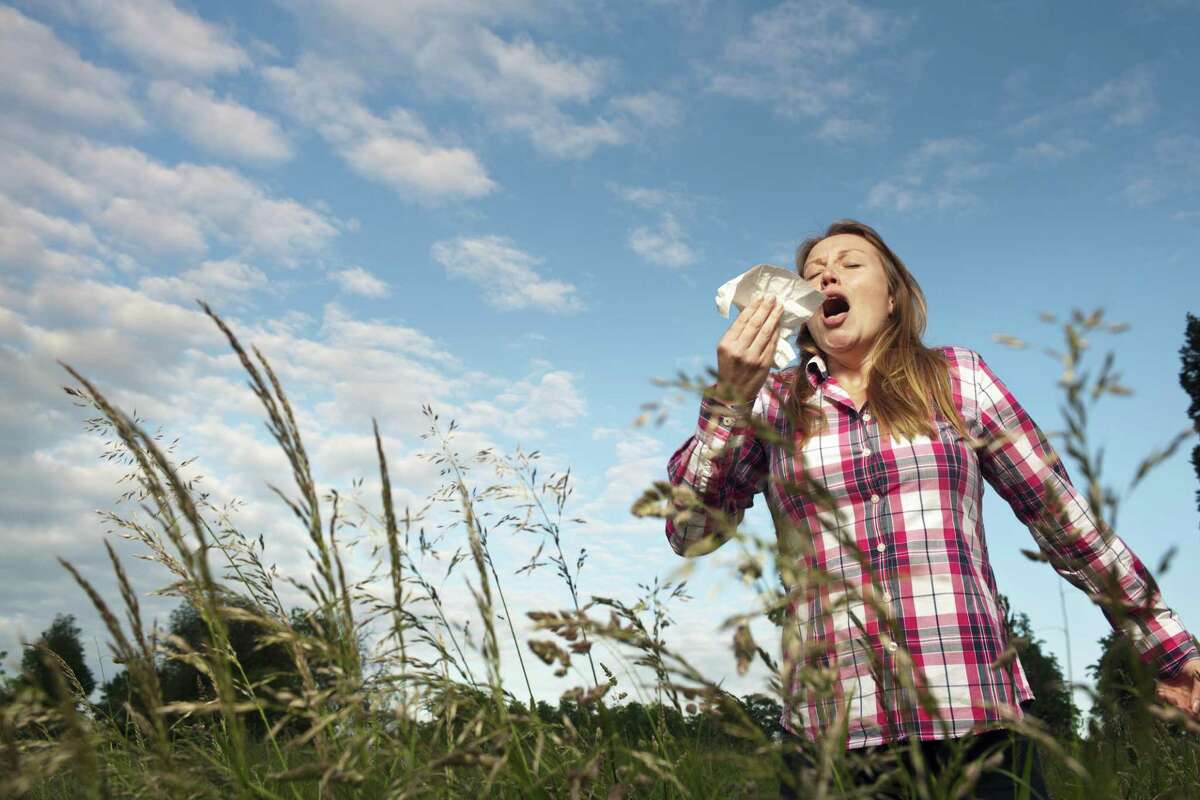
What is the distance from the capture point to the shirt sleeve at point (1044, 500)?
2975 mm

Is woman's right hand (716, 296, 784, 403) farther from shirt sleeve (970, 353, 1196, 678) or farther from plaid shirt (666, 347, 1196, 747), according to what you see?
shirt sleeve (970, 353, 1196, 678)

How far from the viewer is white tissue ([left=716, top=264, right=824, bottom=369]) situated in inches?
144

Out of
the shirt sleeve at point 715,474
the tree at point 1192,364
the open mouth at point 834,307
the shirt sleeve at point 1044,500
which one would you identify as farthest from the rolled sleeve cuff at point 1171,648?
the tree at point 1192,364

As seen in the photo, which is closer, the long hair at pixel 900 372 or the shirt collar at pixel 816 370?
the long hair at pixel 900 372

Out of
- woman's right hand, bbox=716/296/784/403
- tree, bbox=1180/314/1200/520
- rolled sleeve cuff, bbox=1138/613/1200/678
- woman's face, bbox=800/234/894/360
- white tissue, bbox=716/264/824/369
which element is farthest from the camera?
tree, bbox=1180/314/1200/520

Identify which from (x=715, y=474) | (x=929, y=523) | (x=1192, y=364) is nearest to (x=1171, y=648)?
(x=929, y=523)

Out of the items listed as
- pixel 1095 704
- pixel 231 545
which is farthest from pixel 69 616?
pixel 1095 704

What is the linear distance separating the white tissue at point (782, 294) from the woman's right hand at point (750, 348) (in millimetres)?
117

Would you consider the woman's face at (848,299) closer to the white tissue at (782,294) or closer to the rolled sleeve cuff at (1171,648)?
the white tissue at (782,294)

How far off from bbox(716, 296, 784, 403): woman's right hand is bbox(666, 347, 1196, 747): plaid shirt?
0.08m

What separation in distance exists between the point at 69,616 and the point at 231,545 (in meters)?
45.1

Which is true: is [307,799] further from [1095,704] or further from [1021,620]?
[1021,620]

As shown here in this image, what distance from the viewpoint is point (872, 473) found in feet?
11.1

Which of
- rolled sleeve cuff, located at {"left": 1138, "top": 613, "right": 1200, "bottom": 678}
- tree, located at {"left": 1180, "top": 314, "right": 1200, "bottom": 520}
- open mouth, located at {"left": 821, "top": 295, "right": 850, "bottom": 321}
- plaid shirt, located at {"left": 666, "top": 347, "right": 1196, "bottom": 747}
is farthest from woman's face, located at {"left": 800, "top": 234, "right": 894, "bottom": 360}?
tree, located at {"left": 1180, "top": 314, "right": 1200, "bottom": 520}
